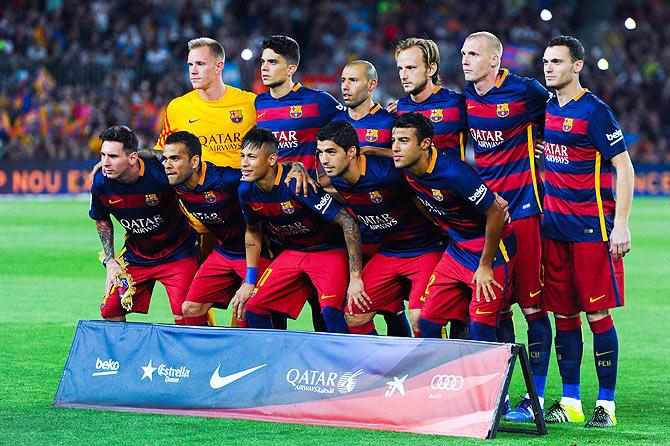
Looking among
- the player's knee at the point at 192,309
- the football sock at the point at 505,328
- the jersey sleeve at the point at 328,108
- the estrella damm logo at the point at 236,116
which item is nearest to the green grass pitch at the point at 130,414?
the football sock at the point at 505,328

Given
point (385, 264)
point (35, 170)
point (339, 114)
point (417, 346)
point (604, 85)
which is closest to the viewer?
point (417, 346)

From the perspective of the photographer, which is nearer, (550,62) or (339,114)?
(550,62)

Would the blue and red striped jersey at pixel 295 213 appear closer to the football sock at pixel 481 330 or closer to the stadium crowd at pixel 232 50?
the football sock at pixel 481 330

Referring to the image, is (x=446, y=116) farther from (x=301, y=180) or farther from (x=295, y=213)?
(x=295, y=213)

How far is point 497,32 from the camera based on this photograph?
124ft

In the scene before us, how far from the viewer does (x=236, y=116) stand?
9.48m

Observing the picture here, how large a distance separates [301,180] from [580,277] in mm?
1947

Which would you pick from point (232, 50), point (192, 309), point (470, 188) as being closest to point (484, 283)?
point (470, 188)

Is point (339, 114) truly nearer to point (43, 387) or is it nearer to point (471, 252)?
point (471, 252)

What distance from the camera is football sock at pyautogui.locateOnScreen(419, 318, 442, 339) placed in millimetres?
8055

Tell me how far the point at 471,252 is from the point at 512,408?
1141mm

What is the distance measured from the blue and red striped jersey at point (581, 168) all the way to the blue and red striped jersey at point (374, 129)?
125 cm

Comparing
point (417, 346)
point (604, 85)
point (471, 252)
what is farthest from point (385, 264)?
point (604, 85)

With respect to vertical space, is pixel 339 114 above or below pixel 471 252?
above
